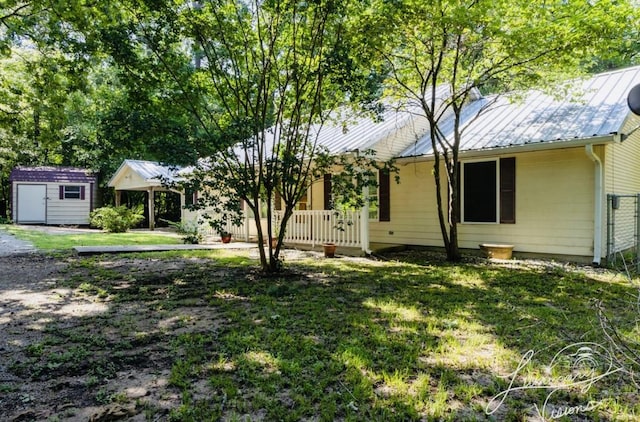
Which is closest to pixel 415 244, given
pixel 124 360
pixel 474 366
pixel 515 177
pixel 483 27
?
pixel 515 177

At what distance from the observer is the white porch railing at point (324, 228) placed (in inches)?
408

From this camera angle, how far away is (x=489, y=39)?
26.6 feet

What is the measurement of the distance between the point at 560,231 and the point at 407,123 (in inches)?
186

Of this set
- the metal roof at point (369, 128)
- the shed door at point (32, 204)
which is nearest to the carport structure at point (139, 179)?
the shed door at point (32, 204)

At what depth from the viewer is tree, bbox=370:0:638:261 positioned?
6.94m

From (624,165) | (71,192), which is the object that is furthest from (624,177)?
(71,192)

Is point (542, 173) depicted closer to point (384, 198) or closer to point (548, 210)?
point (548, 210)

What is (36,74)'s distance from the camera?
32.1ft

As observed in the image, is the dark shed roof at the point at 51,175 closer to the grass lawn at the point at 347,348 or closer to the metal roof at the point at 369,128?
the metal roof at the point at 369,128

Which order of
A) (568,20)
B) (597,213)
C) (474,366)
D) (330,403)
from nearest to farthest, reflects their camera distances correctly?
1. (330,403)
2. (474,366)
3. (568,20)
4. (597,213)

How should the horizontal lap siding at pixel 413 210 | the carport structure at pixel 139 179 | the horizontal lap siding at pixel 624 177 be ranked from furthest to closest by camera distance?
the carport structure at pixel 139 179
the horizontal lap siding at pixel 413 210
the horizontal lap siding at pixel 624 177

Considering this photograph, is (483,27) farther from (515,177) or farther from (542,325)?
(542,325)

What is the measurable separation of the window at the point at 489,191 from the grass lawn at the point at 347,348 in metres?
2.84

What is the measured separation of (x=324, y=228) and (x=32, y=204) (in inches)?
752
